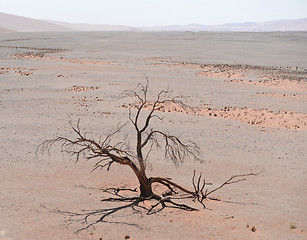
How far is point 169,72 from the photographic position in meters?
33.1

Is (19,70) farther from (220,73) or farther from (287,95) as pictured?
(287,95)

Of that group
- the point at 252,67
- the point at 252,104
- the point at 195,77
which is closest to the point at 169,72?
the point at 195,77

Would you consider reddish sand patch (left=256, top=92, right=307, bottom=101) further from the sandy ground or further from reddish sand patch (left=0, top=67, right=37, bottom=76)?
reddish sand patch (left=0, top=67, right=37, bottom=76)

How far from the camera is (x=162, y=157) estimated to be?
1349 centimetres

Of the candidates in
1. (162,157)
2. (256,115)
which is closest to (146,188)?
(162,157)

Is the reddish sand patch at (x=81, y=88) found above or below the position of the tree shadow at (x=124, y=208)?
above

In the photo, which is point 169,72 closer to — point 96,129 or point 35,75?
point 35,75

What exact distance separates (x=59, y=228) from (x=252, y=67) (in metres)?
33.2

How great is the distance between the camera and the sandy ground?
27.6 ft

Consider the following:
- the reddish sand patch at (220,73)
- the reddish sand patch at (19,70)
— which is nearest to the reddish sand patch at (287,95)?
the reddish sand patch at (220,73)

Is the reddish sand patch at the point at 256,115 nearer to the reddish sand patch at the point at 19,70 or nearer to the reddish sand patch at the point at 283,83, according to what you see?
the reddish sand patch at the point at 283,83

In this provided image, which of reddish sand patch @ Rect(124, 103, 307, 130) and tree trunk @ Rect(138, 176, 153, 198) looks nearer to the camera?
tree trunk @ Rect(138, 176, 153, 198)

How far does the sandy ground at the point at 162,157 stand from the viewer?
27.6ft

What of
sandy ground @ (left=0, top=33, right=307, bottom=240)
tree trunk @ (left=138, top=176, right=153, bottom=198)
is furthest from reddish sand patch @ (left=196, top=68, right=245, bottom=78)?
tree trunk @ (left=138, top=176, right=153, bottom=198)
